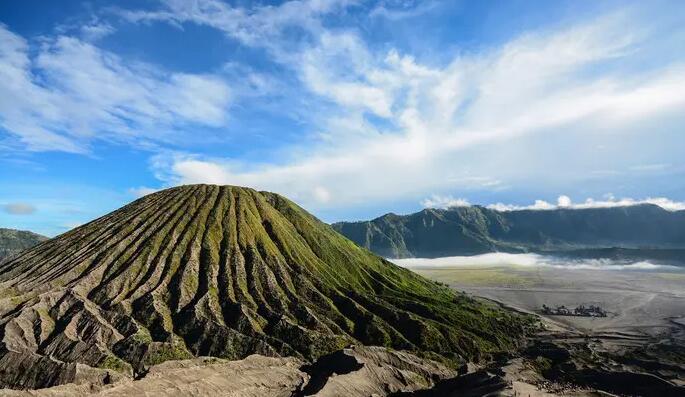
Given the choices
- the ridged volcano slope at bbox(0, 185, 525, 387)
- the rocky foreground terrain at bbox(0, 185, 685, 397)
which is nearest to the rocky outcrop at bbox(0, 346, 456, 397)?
the rocky foreground terrain at bbox(0, 185, 685, 397)

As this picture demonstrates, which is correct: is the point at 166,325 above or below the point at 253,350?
above

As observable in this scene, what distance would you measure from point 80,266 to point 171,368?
3866 inches

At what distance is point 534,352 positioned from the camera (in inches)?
7092

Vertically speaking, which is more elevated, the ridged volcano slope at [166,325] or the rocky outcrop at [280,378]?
the ridged volcano slope at [166,325]

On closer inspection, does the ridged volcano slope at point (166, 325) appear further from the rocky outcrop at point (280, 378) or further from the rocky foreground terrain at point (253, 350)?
the rocky outcrop at point (280, 378)

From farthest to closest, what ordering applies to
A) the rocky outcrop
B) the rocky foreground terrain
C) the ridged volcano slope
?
the ridged volcano slope → the rocky foreground terrain → the rocky outcrop

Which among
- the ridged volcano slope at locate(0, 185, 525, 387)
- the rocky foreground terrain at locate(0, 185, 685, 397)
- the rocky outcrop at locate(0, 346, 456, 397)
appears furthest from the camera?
the ridged volcano slope at locate(0, 185, 525, 387)

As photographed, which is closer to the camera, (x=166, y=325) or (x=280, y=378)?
(x=280, y=378)

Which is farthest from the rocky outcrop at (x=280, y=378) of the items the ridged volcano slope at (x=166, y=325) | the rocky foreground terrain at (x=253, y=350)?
the ridged volcano slope at (x=166, y=325)

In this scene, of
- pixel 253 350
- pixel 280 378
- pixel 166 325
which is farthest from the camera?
pixel 166 325

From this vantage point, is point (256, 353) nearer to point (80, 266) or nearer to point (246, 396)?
point (246, 396)

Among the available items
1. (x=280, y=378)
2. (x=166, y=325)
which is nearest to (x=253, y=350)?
(x=280, y=378)

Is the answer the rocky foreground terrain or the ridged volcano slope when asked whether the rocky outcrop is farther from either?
the ridged volcano slope

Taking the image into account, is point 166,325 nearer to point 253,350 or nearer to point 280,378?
point 253,350
